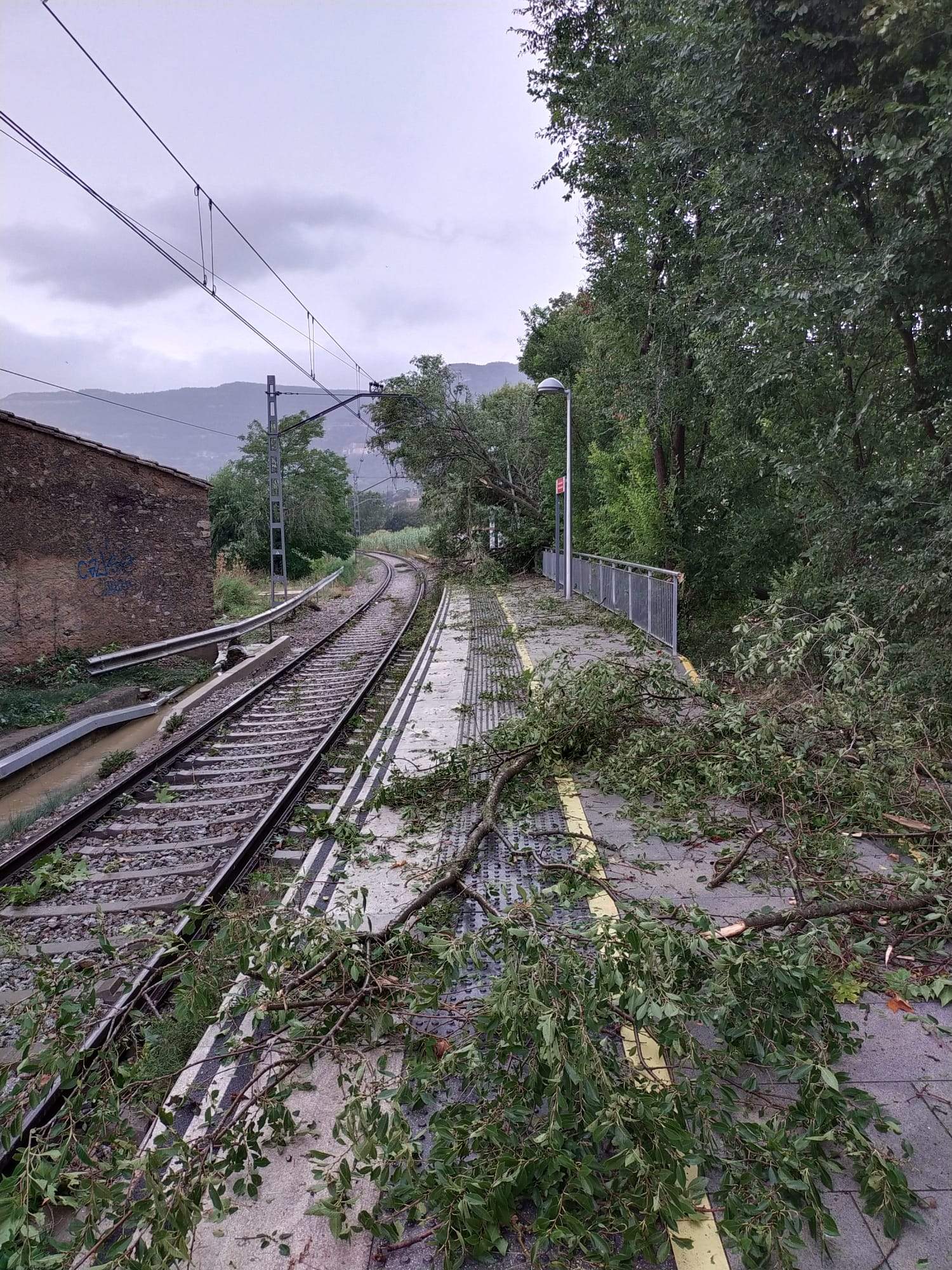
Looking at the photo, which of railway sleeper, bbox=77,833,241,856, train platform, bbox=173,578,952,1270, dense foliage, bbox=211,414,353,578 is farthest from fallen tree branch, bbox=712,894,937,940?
dense foliage, bbox=211,414,353,578

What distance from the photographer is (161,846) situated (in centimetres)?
614

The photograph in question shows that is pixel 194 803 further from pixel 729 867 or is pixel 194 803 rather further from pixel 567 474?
pixel 567 474

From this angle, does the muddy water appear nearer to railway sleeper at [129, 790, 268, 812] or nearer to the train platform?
railway sleeper at [129, 790, 268, 812]

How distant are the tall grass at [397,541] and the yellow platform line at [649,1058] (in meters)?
60.2

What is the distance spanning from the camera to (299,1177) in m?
2.63

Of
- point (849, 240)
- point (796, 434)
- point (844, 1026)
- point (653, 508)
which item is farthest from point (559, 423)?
point (844, 1026)

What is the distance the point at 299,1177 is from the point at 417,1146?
0.43 metres

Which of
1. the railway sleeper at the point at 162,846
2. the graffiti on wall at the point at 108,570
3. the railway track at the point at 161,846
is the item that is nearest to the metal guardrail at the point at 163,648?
the graffiti on wall at the point at 108,570

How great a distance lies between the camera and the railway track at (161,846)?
12.9 feet

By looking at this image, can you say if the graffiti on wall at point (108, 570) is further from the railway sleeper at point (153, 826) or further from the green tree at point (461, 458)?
the green tree at point (461, 458)

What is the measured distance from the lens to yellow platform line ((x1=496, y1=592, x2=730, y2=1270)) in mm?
2256

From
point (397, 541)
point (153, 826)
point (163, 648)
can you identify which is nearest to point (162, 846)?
point (153, 826)

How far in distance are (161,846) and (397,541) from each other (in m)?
70.4

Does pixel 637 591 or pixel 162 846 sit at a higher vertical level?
pixel 637 591
